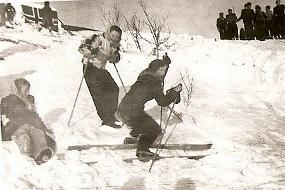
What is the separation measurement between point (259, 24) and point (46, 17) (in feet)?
3.70

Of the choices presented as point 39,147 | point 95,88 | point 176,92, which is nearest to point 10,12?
point 95,88

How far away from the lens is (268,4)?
7.38 feet

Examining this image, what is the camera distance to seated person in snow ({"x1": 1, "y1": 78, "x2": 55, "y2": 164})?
84.6 inches

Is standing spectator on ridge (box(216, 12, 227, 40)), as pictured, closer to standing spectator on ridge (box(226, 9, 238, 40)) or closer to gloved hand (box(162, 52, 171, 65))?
standing spectator on ridge (box(226, 9, 238, 40))

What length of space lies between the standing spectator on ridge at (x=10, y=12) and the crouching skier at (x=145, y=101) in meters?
0.70

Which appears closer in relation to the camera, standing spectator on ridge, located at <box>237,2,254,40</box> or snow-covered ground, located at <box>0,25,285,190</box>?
snow-covered ground, located at <box>0,25,285,190</box>

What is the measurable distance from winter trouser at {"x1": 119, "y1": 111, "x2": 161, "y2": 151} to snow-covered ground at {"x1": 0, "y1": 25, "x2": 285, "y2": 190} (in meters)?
0.05

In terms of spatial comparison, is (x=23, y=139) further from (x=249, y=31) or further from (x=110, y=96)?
(x=249, y=31)

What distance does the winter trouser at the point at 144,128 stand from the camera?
7.18 feet

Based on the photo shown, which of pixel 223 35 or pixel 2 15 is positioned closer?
pixel 2 15

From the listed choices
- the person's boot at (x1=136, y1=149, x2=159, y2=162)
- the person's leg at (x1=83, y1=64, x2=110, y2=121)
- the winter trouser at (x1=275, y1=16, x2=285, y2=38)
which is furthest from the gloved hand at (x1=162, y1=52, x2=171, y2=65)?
the winter trouser at (x1=275, y1=16, x2=285, y2=38)

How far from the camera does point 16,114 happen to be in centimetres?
218

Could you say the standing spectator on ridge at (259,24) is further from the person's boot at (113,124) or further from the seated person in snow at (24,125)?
the seated person in snow at (24,125)

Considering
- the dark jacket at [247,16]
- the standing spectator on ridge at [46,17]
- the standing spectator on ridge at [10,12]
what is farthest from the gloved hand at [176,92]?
the standing spectator on ridge at [10,12]
